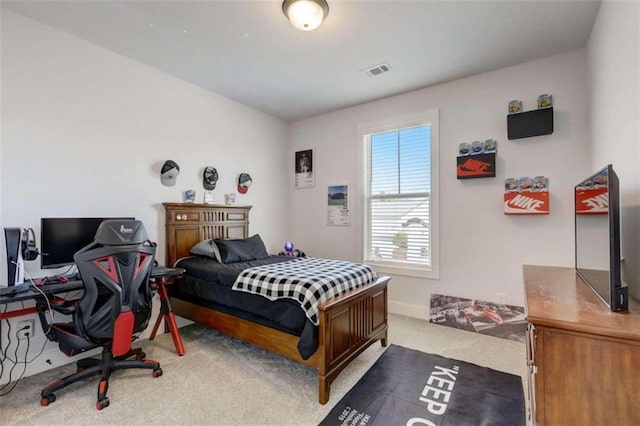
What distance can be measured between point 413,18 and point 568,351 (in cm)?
236

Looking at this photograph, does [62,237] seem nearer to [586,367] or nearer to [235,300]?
[235,300]

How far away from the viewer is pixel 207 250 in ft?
10.2

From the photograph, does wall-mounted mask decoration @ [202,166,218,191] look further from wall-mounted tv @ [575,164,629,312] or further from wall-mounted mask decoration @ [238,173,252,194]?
wall-mounted tv @ [575,164,629,312]

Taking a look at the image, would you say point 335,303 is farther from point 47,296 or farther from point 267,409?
point 47,296

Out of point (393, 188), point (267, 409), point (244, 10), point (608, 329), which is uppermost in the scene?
point (244, 10)

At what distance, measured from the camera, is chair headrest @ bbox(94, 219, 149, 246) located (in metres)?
1.96

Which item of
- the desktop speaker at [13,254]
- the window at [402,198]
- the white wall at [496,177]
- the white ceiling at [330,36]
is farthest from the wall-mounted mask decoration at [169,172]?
the window at [402,198]

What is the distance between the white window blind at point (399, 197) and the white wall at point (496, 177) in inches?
6.8

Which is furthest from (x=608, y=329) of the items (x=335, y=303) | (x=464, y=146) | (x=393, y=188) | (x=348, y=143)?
(x=348, y=143)

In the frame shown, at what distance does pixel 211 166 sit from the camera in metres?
3.61

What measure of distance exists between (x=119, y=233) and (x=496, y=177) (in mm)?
3473

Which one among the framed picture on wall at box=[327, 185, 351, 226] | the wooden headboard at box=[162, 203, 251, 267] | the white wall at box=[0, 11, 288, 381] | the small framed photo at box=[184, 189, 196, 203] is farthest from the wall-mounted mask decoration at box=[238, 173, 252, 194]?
the framed picture on wall at box=[327, 185, 351, 226]

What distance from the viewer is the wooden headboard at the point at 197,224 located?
3174 mm

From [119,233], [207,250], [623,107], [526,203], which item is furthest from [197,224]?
[623,107]
